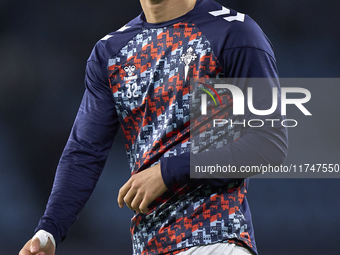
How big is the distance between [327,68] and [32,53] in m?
2.24

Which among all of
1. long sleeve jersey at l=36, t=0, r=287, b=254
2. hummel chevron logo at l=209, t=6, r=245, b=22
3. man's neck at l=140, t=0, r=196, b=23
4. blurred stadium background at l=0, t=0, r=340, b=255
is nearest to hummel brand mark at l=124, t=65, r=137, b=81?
long sleeve jersey at l=36, t=0, r=287, b=254

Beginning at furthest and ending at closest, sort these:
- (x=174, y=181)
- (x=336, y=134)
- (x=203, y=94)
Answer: (x=336, y=134) → (x=203, y=94) → (x=174, y=181)

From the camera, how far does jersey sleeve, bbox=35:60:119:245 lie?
131 centimetres

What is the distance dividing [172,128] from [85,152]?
0.28 meters

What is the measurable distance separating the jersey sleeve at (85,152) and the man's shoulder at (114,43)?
0.08ft

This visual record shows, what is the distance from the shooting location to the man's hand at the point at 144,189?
1.09 meters

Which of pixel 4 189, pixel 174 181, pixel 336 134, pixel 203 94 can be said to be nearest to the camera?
pixel 174 181

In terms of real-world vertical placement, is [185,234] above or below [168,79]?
below

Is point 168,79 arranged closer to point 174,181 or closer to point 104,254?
point 174,181

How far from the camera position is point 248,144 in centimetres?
111

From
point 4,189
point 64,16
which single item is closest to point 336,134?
point 64,16

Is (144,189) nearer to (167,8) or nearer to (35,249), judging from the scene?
(35,249)

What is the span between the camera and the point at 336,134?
3.57 metres

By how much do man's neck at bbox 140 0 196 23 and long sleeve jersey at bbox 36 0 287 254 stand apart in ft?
0.06
